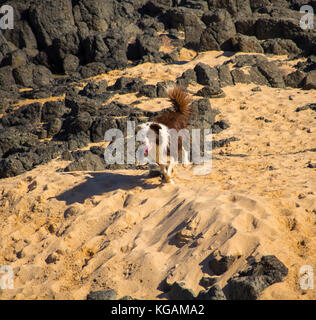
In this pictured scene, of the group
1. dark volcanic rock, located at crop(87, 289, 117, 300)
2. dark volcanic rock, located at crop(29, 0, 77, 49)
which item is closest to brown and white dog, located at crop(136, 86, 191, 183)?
dark volcanic rock, located at crop(87, 289, 117, 300)

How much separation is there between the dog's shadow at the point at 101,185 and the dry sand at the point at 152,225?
0.02m

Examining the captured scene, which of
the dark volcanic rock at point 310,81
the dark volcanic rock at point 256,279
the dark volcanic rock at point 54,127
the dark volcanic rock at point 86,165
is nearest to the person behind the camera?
the dark volcanic rock at point 256,279

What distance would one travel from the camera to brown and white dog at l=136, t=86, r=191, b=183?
5.77m

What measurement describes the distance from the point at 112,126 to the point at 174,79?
16.1 feet

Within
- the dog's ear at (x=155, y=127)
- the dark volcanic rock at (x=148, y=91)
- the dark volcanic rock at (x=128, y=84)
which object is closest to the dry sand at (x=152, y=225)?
the dog's ear at (x=155, y=127)

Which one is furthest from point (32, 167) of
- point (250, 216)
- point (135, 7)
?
point (135, 7)

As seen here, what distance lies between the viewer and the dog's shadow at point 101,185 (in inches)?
251

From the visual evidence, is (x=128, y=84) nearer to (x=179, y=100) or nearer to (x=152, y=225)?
(x=179, y=100)

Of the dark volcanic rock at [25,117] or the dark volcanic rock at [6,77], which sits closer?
the dark volcanic rock at [25,117]

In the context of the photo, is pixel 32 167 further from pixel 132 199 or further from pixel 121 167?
pixel 132 199

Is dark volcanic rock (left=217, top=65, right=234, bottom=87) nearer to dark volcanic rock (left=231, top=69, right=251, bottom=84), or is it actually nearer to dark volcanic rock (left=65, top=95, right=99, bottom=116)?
dark volcanic rock (left=231, top=69, right=251, bottom=84)

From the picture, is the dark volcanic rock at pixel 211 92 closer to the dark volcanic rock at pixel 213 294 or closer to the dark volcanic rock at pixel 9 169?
the dark volcanic rock at pixel 9 169

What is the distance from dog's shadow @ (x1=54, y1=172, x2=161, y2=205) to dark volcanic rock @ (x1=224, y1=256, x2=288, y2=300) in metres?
2.58

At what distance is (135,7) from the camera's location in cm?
2886
